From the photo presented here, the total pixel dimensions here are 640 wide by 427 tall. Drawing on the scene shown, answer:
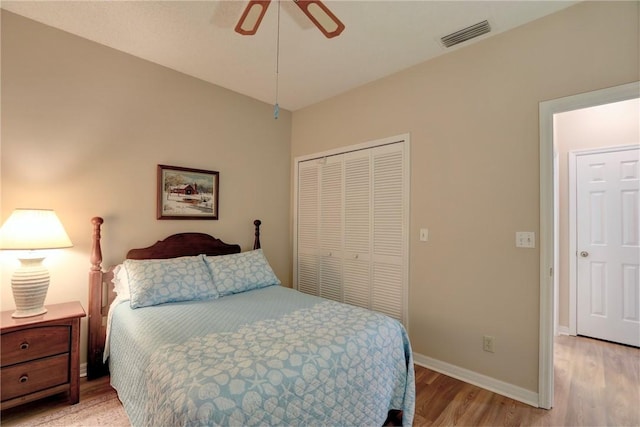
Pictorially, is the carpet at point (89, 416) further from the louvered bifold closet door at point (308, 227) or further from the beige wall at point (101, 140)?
Result: the louvered bifold closet door at point (308, 227)

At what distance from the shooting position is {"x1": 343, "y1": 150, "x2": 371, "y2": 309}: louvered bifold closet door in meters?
3.02

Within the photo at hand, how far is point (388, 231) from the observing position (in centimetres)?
286

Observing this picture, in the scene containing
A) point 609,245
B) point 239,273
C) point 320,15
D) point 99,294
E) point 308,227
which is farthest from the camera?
point 308,227

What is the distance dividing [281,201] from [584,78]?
2918 mm

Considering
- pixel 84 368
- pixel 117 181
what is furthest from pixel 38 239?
pixel 84 368

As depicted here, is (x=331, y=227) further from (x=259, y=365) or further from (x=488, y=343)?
(x=259, y=365)

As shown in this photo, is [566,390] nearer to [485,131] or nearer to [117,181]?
[485,131]

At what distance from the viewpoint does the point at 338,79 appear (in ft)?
9.77

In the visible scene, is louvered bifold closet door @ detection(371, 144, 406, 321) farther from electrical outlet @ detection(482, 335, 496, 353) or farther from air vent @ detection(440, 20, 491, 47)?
air vent @ detection(440, 20, 491, 47)

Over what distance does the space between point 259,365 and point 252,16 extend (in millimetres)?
1812

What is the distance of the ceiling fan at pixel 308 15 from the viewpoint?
58.6 inches

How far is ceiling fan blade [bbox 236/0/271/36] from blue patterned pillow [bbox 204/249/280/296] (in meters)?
1.84

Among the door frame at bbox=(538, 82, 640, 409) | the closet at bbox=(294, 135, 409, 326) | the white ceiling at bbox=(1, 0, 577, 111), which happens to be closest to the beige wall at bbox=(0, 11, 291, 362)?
the white ceiling at bbox=(1, 0, 577, 111)

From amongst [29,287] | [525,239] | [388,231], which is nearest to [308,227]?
[388,231]
